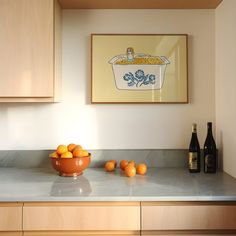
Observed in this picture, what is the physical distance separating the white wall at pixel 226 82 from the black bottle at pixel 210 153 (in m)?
0.06

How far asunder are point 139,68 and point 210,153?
2.53 feet

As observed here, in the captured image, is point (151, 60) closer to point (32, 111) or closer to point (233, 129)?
point (233, 129)

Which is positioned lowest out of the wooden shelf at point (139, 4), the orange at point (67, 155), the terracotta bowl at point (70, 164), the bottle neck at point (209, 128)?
the terracotta bowl at point (70, 164)

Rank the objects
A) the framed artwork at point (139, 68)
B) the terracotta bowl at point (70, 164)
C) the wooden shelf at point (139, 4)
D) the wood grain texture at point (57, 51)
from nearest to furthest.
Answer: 1. the terracotta bowl at point (70, 164)
2. the wood grain texture at point (57, 51)
3. the wooden shelf at point (139, 4)
4. the framed artwork at point (139, 68)

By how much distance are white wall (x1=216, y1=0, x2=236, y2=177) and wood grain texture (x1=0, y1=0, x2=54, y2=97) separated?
3.64 ft

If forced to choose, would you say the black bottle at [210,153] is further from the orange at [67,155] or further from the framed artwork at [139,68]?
the orange at [67,155]

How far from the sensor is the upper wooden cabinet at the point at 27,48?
69.2 inches

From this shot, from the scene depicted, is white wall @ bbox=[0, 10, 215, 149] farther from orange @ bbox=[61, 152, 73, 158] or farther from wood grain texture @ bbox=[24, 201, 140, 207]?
Answer: wood grain texture @ bbox=[24, 201, 140, 207]

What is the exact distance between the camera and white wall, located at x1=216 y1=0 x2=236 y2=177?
5.70 feet

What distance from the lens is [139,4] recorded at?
6.56ft

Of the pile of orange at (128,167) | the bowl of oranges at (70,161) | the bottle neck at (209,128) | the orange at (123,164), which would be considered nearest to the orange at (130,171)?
the pile of orange at (128,167)

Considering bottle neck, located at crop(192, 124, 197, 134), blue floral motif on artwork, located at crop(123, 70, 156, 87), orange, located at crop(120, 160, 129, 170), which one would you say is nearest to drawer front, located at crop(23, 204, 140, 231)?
orange, located at crop(120, 160, 129, 170)

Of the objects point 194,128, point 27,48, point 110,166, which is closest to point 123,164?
point 110,166

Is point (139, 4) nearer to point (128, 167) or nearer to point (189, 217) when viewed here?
point (128, 167)
